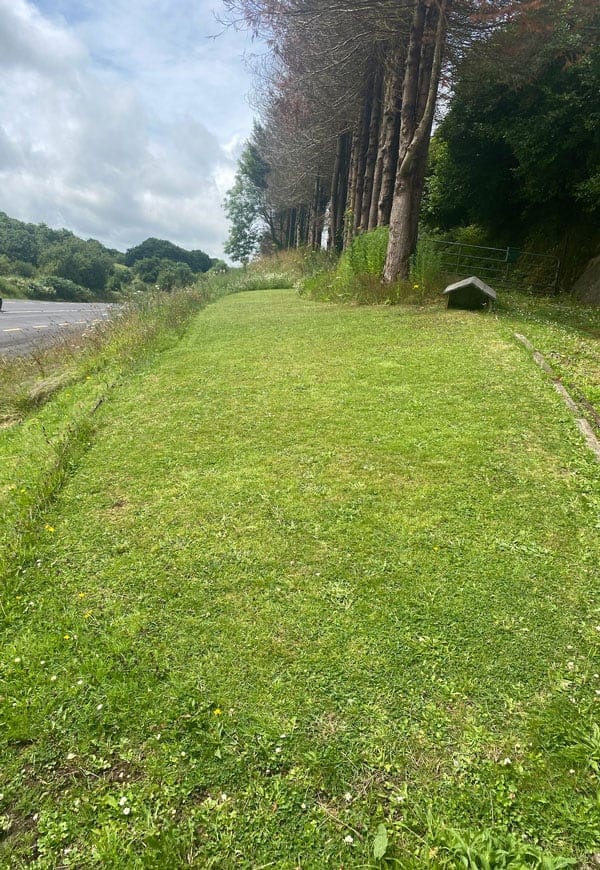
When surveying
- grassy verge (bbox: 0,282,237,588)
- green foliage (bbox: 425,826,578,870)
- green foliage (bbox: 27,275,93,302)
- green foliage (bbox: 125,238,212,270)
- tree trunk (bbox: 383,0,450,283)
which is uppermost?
green foliage (bbox: 125,238,212,270)

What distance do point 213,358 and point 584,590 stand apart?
599 centimetres

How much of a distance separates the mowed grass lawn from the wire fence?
12.5 m

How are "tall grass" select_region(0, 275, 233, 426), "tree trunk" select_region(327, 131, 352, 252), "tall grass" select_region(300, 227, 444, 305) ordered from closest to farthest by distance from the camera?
"tall grass" select_region(0, 275, 233, 426) → "tall grass" select_region(300, 227, 444, 305) → "tree trunk" select_region(327, 131, 352, 252)

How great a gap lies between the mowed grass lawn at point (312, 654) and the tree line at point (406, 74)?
817 centimetres

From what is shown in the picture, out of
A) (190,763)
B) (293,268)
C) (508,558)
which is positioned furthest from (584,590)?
(293,268)

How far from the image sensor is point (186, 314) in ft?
41.3

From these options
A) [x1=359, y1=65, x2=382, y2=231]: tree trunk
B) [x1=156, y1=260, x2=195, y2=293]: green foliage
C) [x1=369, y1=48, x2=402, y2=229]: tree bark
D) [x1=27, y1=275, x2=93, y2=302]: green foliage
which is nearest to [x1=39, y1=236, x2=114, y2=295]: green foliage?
[x1=27, y1=275, x2=93, y2=302]: green foliage

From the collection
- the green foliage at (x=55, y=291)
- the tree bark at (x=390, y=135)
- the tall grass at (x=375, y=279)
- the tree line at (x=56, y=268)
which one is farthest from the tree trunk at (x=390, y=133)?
the green foliage at (x=55, y=291)

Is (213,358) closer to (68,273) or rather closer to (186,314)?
(186,314)

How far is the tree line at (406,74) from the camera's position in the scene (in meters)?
9.67

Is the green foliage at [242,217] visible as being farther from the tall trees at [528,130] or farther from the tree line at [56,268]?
the tall trees at [528,130]

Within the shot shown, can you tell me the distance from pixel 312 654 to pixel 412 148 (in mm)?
10231

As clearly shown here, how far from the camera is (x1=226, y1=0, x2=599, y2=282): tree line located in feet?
31.7

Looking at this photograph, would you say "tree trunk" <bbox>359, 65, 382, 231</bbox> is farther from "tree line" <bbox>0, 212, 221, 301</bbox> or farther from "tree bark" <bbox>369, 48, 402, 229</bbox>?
"tree line" <bbox>0, 212, 221, 301</bbox>
